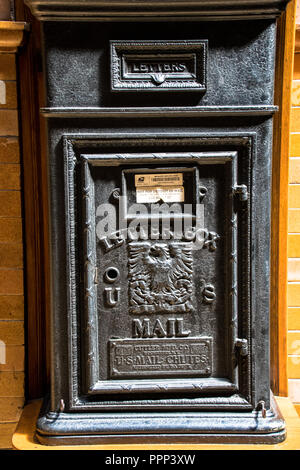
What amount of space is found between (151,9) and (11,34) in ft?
2.10

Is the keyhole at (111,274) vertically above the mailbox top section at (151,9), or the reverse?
the mailbox top section at (151,9)

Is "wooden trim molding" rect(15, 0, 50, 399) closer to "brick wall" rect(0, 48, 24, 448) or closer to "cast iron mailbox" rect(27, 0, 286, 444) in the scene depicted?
"brick wall" rect(0, 48, 24, 448)

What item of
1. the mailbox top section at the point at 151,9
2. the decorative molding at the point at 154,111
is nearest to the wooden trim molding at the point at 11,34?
the mailbox top section at the point at 151,9

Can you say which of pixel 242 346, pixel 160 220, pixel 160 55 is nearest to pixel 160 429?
pixel 242 346

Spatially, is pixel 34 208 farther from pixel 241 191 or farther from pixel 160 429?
pixel 160 429

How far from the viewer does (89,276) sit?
179 cm

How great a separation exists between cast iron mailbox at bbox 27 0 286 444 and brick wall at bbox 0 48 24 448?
367 mm

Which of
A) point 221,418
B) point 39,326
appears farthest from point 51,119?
point 221,418

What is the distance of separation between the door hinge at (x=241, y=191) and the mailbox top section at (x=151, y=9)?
55 centimetres

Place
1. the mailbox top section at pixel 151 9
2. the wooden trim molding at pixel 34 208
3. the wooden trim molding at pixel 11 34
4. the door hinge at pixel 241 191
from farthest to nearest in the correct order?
1. the wooden trim molding at pixel 34 208
2. the wooden trim molding at pixel 11 34
3. the door hinge at pixel 241 191
4. the mailbox top section at pixel 151 9

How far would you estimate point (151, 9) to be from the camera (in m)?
1.64

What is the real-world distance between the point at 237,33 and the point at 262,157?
0.42 metres

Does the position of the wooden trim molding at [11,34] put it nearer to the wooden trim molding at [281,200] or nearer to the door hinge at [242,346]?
the wooden trim molding at [281,200]

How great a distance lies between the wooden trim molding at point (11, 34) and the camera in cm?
196
